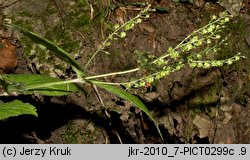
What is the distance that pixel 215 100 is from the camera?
3.48 meters

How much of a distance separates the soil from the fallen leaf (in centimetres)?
5

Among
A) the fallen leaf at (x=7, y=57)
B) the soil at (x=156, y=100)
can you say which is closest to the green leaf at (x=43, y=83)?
the soil at (x=156, y=100)

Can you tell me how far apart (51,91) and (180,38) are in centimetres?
205

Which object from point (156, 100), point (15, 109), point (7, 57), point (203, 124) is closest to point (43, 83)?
point (15, 109)

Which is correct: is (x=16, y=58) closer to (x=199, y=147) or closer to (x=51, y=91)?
(x=51, y=91)

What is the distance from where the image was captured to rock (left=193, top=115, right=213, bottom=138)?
3322 mm

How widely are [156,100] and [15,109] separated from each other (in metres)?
1.71

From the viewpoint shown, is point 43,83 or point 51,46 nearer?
point 51,46

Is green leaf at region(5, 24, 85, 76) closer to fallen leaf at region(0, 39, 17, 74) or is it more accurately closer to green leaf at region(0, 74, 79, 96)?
green leaf at region(0, 74, 79, 96)

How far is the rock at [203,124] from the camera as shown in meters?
3.32

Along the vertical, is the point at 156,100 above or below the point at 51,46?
above

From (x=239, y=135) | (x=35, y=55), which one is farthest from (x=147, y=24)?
(x=239, y=135)

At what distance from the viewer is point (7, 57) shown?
281 centimetres

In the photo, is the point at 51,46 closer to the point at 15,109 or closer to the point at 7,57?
the point at 15,109
